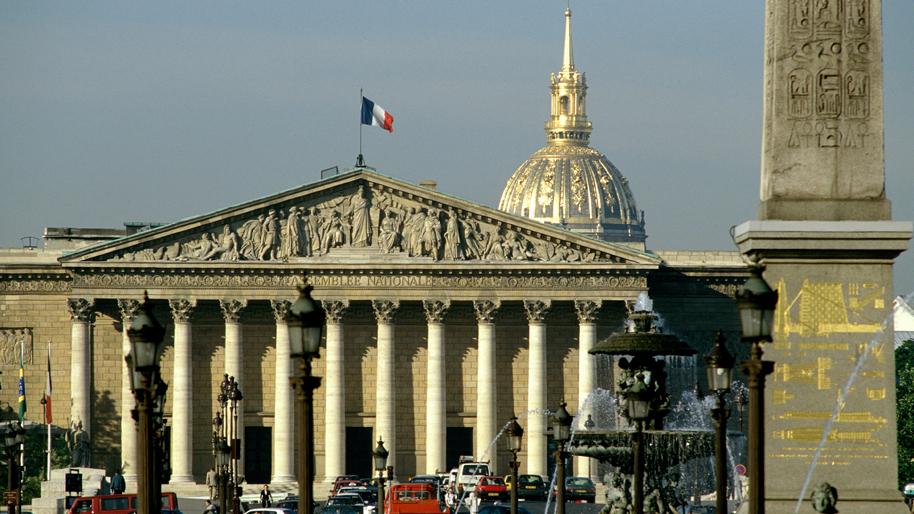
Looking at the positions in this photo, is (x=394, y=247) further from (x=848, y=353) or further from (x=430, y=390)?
(x=848, y=353)

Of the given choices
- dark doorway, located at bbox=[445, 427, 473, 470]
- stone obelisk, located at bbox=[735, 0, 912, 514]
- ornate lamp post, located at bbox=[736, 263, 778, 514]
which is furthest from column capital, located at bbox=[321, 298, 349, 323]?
ornate lamp post, located at bbox=[736, 263, 778, 514]

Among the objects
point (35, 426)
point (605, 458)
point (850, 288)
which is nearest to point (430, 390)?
point (35, 426)

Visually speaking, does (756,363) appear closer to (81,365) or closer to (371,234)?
(371,234)

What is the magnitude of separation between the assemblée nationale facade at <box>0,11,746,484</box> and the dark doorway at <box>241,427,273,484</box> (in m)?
0.10

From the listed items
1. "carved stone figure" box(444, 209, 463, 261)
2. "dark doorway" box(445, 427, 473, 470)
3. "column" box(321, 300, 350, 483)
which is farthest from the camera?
"dark doorway" box(445, 427, 473, 470)

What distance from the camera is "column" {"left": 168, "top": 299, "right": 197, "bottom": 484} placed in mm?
111250

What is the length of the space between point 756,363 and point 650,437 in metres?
12.2

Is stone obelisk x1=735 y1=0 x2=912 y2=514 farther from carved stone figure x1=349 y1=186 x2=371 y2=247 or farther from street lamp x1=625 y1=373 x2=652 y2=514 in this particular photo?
carved stone figure x1=349 y1=186 x2=371 y2=247

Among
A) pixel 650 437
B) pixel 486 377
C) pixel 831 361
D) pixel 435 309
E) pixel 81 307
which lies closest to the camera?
pixel 831 361

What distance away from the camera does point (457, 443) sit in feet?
375

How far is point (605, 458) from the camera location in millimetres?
37906

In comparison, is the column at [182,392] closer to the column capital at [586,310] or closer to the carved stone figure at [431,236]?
the carved stone figure at [431,236]

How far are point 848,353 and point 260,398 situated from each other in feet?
291

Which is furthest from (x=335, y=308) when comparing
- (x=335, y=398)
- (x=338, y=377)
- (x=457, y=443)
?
(x=457, y=443)
